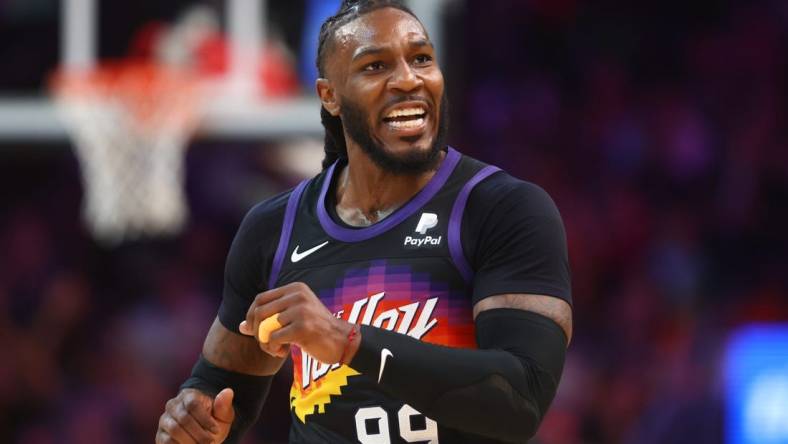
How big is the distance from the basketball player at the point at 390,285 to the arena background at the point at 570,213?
4.43 metres

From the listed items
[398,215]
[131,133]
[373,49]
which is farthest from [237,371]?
[131,133]

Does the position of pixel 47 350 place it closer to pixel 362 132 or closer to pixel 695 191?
pixel 695 191

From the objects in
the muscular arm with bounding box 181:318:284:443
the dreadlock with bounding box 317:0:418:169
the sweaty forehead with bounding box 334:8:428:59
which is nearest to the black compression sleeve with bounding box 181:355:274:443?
the muscular arm with bounding box 181:318:284:443

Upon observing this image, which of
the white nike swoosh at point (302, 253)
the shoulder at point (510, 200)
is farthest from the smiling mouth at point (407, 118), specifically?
the white nike swoosh at point (302, 253)

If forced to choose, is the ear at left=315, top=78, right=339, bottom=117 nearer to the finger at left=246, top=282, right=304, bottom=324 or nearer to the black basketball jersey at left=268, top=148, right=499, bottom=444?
the black basketball jersey at left=268, top=148, right=499, bottom=444

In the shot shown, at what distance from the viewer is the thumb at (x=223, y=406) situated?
350 cm

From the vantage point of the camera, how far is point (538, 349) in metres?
3.19

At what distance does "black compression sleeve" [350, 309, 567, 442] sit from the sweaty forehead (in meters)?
0.87

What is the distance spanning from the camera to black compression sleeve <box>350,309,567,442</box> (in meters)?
3.10

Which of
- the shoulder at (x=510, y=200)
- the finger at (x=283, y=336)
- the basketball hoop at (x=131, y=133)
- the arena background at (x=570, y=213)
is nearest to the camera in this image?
the finger at (x=283, y=336)

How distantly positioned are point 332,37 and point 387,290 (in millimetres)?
768

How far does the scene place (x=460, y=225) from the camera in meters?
3.44

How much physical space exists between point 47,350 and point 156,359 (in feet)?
3.57

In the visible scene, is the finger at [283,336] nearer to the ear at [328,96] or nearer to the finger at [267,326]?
the finger at [267,326]
